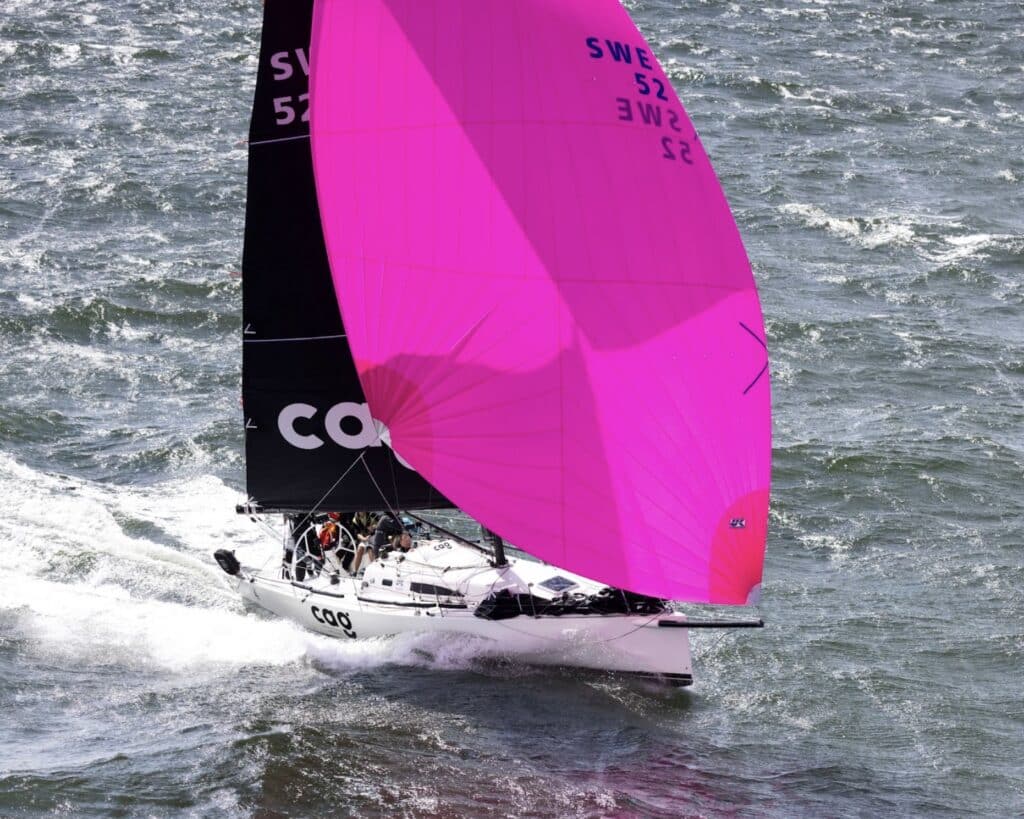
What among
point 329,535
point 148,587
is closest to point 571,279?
point 329,535

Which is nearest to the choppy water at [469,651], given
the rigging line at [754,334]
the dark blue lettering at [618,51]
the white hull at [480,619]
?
the white hull at [480,619]

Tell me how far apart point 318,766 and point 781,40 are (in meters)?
Result: 44.2

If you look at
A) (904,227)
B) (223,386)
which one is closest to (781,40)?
(904,227)

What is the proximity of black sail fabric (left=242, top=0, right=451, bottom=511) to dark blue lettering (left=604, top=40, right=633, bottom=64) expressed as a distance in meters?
4.37

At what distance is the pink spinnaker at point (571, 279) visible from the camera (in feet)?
75.0

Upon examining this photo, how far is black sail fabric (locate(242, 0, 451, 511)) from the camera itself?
2445 cm

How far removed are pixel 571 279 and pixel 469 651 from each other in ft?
20.7

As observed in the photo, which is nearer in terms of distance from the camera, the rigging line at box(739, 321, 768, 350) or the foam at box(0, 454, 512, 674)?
the rigging line at box(739, 321, 768, 350)

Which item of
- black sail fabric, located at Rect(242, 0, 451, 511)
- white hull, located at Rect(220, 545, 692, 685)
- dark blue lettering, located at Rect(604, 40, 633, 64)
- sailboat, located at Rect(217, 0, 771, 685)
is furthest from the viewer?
white hull, located at Rect(220, 545, 692, 685)

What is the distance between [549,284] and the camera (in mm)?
22875

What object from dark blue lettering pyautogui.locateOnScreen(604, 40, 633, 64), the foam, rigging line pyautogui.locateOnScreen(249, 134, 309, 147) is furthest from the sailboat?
the foam

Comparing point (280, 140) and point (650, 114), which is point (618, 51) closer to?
point (650, 114)

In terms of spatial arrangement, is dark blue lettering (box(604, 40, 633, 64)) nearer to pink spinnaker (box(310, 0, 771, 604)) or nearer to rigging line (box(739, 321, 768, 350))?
pink spinnaker (box(310, 0, 771, 604))

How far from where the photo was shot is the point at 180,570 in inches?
1163
